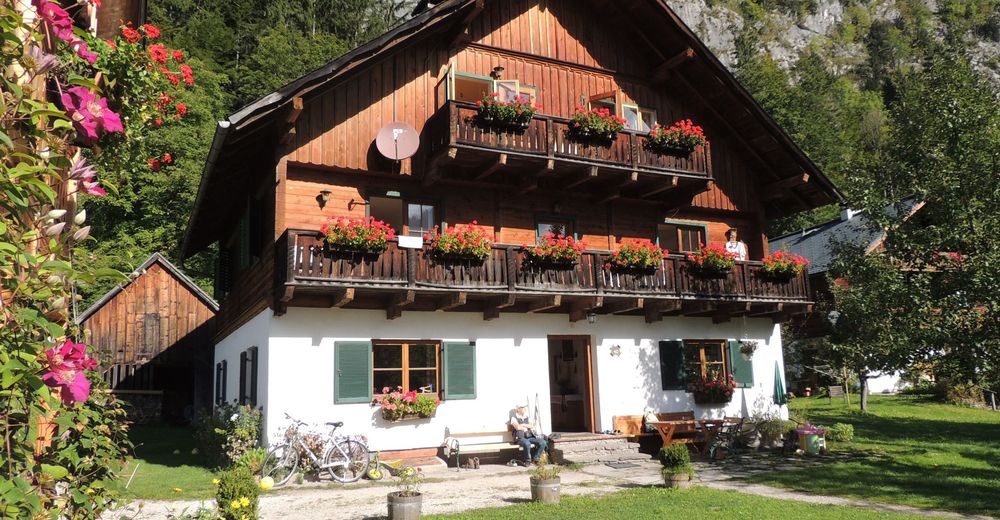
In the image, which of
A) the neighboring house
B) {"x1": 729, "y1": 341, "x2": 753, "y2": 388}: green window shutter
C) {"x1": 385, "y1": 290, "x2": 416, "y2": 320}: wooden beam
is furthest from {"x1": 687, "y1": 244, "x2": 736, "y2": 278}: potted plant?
the neighboring house

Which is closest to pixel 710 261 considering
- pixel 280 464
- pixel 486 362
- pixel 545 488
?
pixel 486 362

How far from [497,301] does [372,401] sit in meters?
3.48

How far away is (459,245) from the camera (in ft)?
50.0

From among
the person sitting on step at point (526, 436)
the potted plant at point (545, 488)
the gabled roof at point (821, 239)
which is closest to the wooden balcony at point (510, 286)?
the person sitting on step at point (526, 436)

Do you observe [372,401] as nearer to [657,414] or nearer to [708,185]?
[657,414]

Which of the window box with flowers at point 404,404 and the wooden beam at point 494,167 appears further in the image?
the wooden beam at point 494,167

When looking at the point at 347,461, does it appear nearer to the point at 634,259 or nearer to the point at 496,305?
the point at 496,305

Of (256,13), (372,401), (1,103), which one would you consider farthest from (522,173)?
(256,13)

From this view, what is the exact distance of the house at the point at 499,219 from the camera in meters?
14.9

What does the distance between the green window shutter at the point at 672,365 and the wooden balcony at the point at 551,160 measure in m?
4.02

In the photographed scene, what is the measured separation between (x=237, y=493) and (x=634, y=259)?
37.9 feet

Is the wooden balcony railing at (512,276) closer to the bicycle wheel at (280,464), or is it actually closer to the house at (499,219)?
the house at (499,219)

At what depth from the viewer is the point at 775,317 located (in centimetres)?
2041

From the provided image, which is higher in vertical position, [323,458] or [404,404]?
[404,404]
